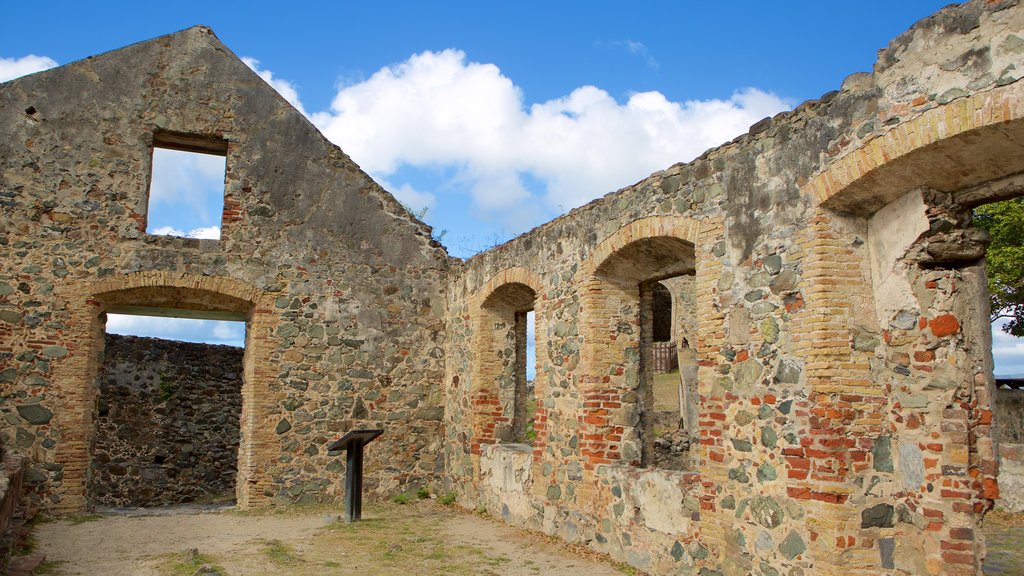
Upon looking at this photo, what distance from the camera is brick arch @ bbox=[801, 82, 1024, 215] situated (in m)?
3.81

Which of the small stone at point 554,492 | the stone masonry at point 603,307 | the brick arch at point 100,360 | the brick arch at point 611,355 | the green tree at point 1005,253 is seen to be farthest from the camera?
the green tree at point 1005,253

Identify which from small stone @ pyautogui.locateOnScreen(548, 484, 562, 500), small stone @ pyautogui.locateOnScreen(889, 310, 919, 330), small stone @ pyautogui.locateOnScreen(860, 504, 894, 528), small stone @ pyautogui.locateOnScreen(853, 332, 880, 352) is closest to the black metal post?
small stone @ pyautogui.locateOnScreen(548, 484, 562, 500)

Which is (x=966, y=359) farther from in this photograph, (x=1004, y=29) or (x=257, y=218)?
(x=257, y=218)

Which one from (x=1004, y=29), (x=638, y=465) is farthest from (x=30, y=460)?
(x=1004, y=29)

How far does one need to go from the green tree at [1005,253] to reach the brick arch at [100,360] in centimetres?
1223

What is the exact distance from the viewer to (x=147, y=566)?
6.20 metres

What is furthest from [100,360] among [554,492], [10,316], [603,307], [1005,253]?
[1005,253]

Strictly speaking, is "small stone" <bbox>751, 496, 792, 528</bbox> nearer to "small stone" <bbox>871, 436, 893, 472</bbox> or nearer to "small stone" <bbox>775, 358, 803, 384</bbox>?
"small stone" <bbox>871, 436, 893, 472</bbox>

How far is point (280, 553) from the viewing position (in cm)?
666

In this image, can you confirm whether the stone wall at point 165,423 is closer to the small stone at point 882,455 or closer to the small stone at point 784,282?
the small stone at point 784,282

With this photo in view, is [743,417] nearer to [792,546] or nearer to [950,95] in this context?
[792,546]

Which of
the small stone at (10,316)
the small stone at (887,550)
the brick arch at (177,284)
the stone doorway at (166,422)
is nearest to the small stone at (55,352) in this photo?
the small stone at (10,316)

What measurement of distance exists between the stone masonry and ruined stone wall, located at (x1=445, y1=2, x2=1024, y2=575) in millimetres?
16

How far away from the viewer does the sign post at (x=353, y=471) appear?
27.5ft
